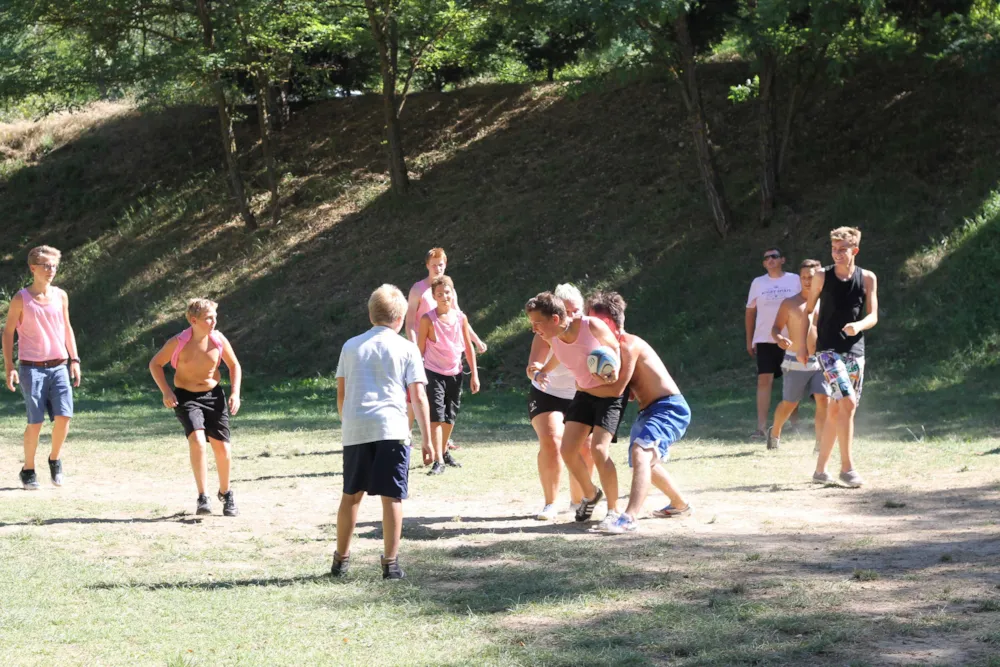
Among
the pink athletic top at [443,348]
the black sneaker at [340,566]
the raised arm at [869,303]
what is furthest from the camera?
the pink athletic top at [443,348]

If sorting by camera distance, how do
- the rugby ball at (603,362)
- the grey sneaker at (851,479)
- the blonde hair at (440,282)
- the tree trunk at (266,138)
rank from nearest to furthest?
the rugby ball at (603,362) < the grey sneaker at (851,479) < the blonde hair at (440,282) < the tree trunk at (266,138)

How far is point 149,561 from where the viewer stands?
7.21m

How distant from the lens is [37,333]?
33.2ft

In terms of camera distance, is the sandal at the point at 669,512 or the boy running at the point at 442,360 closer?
the sandal at the point at 669,512

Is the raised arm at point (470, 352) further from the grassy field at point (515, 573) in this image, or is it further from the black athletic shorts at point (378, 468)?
the black athletic shorts at point (378, 468)

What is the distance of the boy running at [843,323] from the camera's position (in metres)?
9.09

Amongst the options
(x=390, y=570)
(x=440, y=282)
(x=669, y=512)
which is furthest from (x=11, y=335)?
(x=669, y=512)

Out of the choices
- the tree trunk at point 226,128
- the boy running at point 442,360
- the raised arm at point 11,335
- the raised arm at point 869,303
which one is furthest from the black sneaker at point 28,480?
the tree trunk at point 226,128

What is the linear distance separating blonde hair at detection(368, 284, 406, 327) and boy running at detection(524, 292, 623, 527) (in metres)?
1.19

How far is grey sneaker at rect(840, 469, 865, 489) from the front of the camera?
30.5 feet

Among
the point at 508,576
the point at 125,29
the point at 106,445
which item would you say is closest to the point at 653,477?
the point at 508,576

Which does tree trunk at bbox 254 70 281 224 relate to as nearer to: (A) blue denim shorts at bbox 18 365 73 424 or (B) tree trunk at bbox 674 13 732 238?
(B) tree trunk at bbox 674 13 732 238

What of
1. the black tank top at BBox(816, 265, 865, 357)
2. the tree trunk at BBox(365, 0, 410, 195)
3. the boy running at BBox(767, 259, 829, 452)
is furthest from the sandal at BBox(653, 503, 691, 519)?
the tree trunk at BBox(365, 0, 410, 195)

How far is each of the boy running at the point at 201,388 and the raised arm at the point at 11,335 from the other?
1.78m
